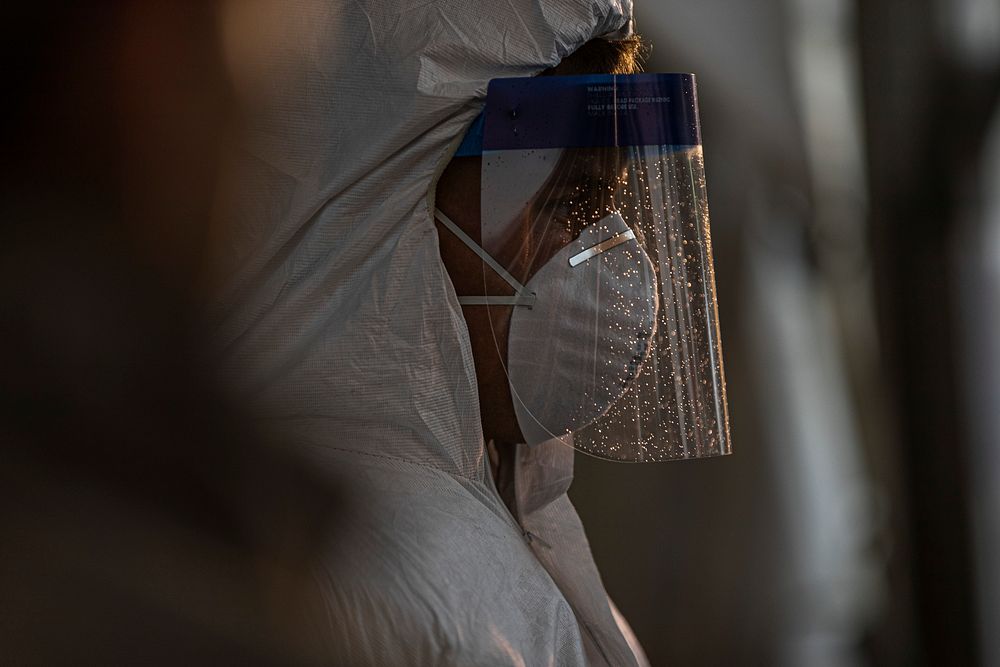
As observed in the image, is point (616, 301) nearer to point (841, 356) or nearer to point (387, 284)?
point (387, 284)

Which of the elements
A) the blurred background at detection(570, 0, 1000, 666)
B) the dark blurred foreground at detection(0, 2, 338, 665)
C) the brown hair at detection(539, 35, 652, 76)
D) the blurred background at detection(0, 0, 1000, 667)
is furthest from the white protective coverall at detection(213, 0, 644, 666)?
the blurred background at detection(570, 0, 1000, 666)

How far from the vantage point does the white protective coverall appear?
A: 75 cm

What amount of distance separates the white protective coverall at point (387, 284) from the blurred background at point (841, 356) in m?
1.49

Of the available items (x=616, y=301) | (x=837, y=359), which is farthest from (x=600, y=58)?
(x=837, y=359)

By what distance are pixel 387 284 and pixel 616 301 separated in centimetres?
22

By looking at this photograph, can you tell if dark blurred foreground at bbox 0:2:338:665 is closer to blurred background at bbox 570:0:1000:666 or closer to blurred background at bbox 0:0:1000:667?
blurred background at bbox 0:0:1000:667

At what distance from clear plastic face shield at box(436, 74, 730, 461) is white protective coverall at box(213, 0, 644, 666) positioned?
0.23ft

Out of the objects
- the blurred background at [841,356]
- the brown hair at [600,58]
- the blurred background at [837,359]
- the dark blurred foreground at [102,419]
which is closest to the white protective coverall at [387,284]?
the brown hair at [600,58]

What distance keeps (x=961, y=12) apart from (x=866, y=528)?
4.37 ft

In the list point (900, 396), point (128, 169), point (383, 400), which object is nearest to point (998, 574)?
point (900, 396)

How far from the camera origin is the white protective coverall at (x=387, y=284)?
0.75 meters

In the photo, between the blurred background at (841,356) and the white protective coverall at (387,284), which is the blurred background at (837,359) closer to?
the blurred background at (841,356)

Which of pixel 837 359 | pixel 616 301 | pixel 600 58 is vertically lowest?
pixel 837 359

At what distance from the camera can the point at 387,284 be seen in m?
0.83
